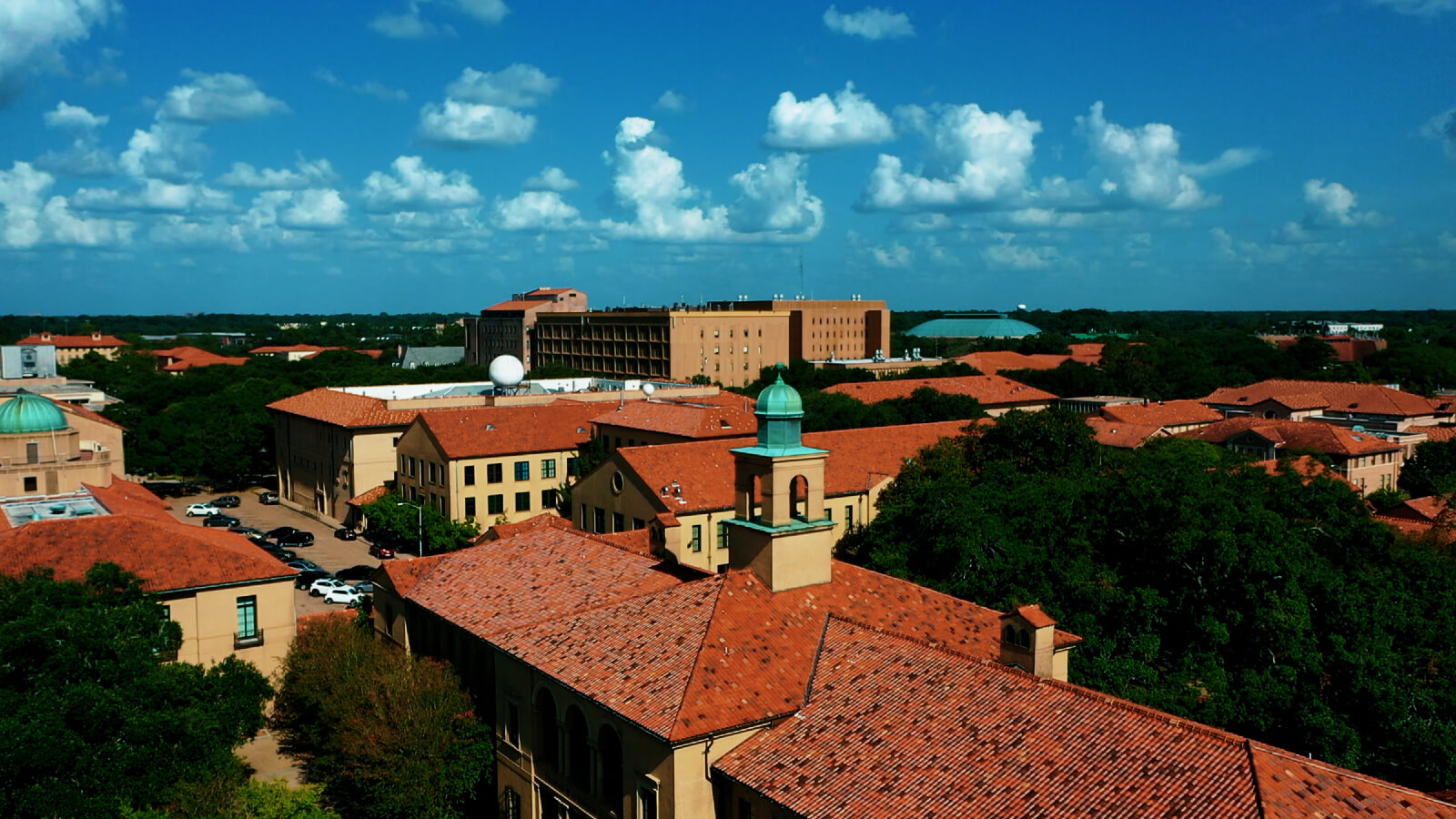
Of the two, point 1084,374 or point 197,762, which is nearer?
point 197,762

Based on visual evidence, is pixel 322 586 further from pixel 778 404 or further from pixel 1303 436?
pixel 1303 436

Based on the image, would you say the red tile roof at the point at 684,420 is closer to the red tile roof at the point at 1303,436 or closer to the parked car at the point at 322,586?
the parked car at the point at 322,586

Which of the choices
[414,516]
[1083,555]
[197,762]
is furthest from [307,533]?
[1083,555]

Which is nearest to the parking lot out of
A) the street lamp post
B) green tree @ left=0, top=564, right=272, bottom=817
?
the street lamp post

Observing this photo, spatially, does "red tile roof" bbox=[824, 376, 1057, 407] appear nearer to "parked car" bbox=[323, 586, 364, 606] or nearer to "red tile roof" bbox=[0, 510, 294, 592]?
"parked car" bbox=[323, 586, 364, 606]

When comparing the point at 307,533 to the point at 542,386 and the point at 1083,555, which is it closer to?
the point at 542,386

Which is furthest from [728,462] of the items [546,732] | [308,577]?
[546,732]
